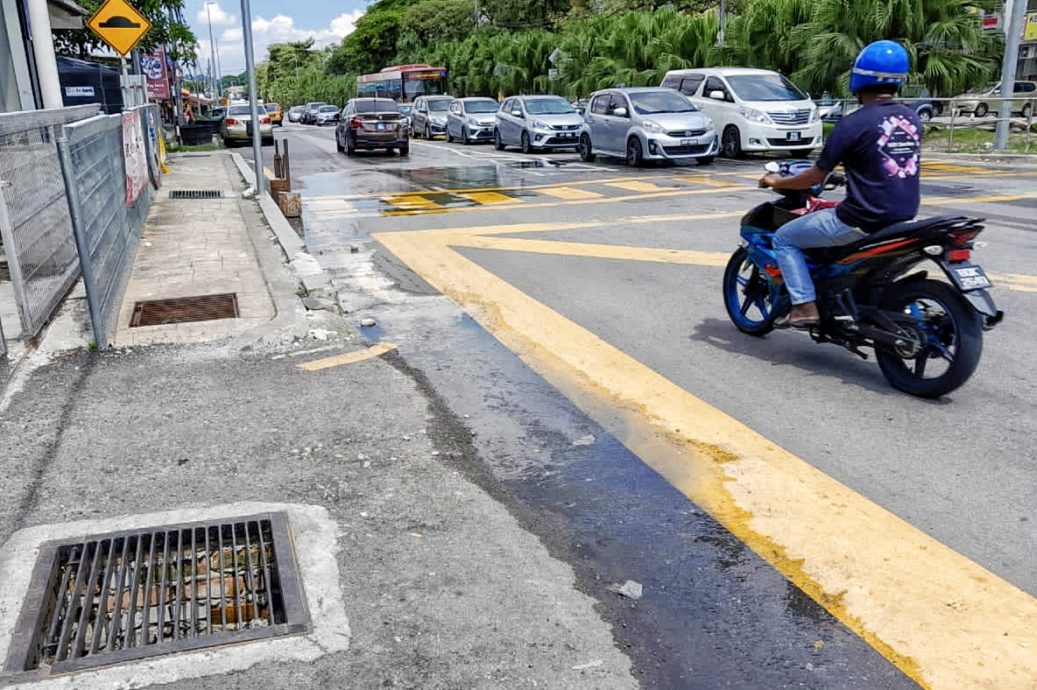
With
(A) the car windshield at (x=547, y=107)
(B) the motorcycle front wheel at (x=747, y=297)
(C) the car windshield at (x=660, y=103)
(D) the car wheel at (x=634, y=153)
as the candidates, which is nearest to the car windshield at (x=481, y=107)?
(A) the car windshield at (x=547, y=107)

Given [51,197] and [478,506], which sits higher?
[51,197]

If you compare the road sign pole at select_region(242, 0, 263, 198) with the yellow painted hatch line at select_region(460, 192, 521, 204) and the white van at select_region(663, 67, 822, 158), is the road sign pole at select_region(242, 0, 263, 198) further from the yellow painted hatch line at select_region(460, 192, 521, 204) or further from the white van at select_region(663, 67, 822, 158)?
the white van at select_region(663, 67, 822, 158)

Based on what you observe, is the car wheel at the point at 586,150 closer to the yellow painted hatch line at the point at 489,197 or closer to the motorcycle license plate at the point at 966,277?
the yellow painted hatch line at the point at 489,197

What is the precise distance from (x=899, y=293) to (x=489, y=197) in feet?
33.6

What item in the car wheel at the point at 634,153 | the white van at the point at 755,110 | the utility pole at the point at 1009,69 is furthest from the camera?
the utility pole at the point at 1009,69

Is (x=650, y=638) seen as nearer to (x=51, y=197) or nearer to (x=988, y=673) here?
(x=988, y=673)

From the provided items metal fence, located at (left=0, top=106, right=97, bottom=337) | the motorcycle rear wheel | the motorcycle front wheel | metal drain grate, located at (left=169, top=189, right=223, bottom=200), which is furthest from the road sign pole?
the motorcycle rear wheel

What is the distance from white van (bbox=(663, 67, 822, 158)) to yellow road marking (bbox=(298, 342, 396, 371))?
16.1 m

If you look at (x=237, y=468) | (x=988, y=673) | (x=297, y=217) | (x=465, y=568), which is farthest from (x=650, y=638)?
(x=297, y=217)

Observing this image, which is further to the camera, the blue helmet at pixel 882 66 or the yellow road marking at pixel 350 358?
the yellow road marking at pixel 350 358

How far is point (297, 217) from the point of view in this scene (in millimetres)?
13445

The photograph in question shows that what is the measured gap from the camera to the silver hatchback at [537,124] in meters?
24.8

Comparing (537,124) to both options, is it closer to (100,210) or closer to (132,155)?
(132,155)

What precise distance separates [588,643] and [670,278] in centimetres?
577
